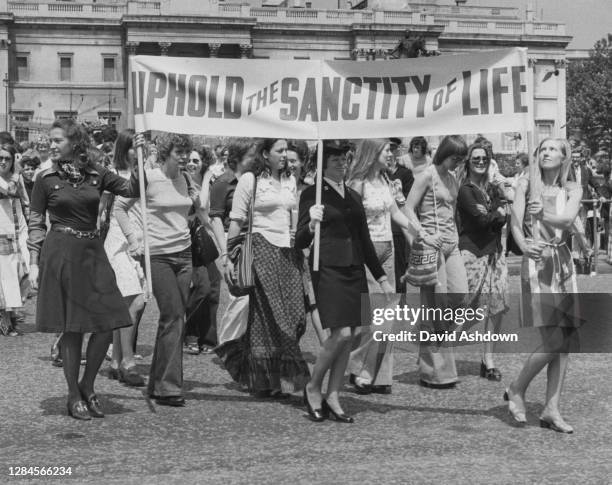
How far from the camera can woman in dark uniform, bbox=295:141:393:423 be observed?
6656 millimetres

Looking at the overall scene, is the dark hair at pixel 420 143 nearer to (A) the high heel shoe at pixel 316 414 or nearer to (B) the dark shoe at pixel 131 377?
(B) the dark shoe at pixel 131 377

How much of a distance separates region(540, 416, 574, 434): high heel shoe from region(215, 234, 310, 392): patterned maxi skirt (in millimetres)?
1661

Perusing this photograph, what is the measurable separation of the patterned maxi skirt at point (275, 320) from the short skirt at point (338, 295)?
2.10 feet

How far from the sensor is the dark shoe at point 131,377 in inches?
313

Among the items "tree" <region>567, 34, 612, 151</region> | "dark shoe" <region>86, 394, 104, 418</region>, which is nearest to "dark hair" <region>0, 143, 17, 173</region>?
"dark shoe" <region>86, 394, 104, 418</region>

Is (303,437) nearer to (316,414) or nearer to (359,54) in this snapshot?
(316,414)

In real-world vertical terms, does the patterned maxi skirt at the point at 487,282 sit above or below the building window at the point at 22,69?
below

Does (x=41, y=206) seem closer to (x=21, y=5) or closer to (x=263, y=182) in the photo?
(x=263, y=182)

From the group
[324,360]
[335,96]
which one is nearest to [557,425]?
[324,360]

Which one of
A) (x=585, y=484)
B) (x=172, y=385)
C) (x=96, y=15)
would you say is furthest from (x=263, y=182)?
(x=96, y=15)

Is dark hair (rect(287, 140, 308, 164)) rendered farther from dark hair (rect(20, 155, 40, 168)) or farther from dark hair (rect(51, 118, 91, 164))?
dark hair (rect(20, 155, 40, 168))

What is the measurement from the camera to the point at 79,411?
675 cm

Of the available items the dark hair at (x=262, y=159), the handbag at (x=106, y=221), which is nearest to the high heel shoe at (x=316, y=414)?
the dark hair at (x=262, y=159)

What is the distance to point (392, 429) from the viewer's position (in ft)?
21.4
